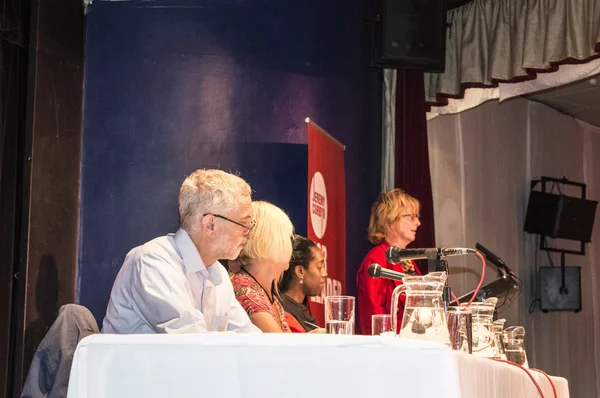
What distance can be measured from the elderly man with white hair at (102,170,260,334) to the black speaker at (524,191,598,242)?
5239mm

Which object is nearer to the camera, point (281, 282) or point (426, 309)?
point (426, 309)

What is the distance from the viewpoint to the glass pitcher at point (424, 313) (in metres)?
1.67

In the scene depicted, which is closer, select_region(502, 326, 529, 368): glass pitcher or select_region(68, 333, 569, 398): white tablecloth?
select_region(68, 333, 569, 398): white tablecloth

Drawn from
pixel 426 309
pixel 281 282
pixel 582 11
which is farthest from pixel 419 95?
pixel 426 309

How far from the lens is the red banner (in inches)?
169

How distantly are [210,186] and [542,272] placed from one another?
5506 millimetres

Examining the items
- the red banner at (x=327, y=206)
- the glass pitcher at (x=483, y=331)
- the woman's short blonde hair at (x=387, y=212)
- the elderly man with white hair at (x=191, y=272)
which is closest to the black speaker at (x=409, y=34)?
the red banner at (x=327, y=206)

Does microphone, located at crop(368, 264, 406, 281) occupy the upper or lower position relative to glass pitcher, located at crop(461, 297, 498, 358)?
upper

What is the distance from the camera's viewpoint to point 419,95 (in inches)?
230

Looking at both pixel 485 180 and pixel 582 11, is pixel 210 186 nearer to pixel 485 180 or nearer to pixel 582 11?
pixel 582 11

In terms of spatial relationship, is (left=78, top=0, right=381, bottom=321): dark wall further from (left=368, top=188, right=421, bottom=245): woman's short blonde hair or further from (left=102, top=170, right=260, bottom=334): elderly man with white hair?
(left=102, top=170, right=260, bottom=334): elderly man with white hair

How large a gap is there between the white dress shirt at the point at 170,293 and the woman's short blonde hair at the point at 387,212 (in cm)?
221

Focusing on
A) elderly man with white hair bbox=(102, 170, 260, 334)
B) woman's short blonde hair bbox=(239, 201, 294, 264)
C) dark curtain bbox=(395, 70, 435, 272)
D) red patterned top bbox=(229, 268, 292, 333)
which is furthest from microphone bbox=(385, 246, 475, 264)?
dark curtain bbox=(395, 70, 435, 272)

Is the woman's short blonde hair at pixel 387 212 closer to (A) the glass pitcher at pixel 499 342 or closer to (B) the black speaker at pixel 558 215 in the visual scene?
(A) the glass pitcher at pixel 499 342
